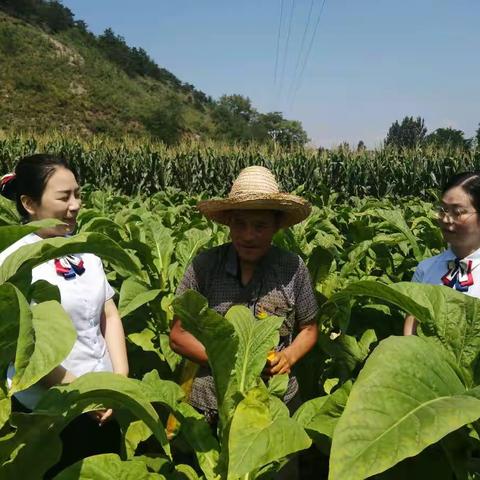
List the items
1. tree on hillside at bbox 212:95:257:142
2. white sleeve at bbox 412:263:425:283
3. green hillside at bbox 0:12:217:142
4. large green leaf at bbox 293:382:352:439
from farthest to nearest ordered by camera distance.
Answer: tree on hillside at bbox 212:95:257:142 → green hillside at bbox 0:12:217:142 → white sleeve at bbox 412:263:425:283 → large green leaf at bbox 293:382:352:439

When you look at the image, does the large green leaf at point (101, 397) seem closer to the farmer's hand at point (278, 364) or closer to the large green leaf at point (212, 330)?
the large green leaf at point (212, 330)

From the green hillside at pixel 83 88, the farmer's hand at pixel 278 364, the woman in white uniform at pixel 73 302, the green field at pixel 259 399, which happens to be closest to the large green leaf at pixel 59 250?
the green field at pixel 259 399

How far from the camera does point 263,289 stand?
7.92ft

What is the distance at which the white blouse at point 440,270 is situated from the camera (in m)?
2.67

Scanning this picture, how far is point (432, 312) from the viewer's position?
4.41 ft

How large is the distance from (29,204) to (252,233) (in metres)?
0.89

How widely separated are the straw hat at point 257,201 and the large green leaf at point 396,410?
1261 millimetres

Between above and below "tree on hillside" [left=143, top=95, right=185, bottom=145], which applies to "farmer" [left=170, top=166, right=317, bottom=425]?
below

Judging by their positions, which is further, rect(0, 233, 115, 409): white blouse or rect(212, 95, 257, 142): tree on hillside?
rect(212, 95, 257, 142): tree on hillside

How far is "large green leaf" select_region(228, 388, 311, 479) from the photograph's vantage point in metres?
1.15

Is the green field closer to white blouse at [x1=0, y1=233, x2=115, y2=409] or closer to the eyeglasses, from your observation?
white blouse at [x1=0, y1=233, x2=115, y2=409]

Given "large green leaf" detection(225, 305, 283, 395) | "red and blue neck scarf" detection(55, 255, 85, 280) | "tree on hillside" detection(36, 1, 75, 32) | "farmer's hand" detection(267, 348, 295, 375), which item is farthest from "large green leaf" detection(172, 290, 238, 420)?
"tree on hillside" detection(36, 1, 75, 32)

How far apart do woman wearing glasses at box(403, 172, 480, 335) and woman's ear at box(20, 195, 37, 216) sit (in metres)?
1.70

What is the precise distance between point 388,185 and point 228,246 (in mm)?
14471
